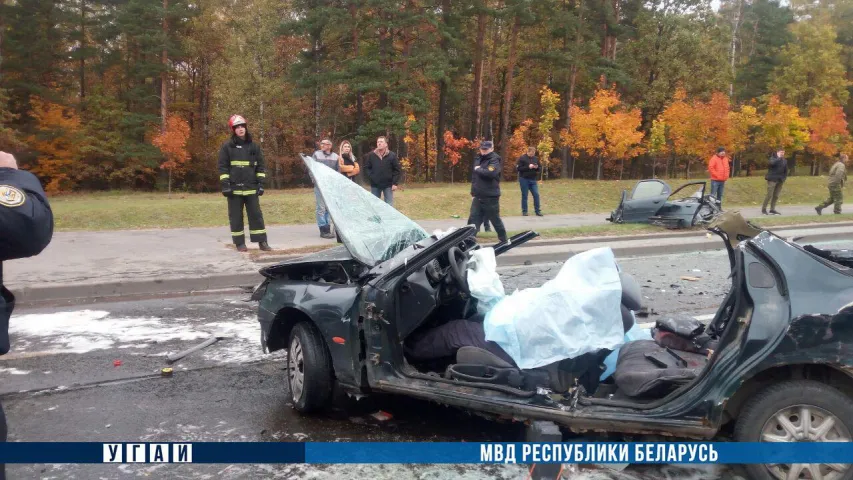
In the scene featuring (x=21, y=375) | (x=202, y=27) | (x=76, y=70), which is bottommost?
(x=21, y=375)

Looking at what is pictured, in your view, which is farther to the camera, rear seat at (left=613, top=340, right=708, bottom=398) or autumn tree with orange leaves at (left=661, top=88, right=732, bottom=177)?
autumn tree with orange leaves at (left=661, top=88, right=732, bottom=177)

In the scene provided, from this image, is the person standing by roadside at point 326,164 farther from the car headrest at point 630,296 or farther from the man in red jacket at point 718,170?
the man in red jacket at point 718,170

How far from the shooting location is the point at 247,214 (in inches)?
400

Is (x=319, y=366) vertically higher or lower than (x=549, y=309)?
lower

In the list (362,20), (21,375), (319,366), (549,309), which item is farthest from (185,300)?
(362,20)

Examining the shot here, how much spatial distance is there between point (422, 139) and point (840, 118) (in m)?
25.6

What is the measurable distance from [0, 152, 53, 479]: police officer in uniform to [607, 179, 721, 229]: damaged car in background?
1341 centimetres

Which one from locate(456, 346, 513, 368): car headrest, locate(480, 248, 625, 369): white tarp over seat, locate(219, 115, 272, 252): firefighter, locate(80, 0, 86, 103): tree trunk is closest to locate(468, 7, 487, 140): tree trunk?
locate(80, 0, 86, 103): tree trunk

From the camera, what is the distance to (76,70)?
35.1 m

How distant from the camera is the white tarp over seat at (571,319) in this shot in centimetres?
342

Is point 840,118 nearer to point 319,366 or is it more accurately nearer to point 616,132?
point 616,132

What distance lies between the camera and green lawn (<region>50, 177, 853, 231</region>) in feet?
52.1

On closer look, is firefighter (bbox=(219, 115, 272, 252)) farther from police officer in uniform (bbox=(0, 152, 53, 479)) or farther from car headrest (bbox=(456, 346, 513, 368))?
police officer in uniform (bbox=(0, 152, 53, 479))

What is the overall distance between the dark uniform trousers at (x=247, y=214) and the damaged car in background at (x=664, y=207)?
879 centimetres
